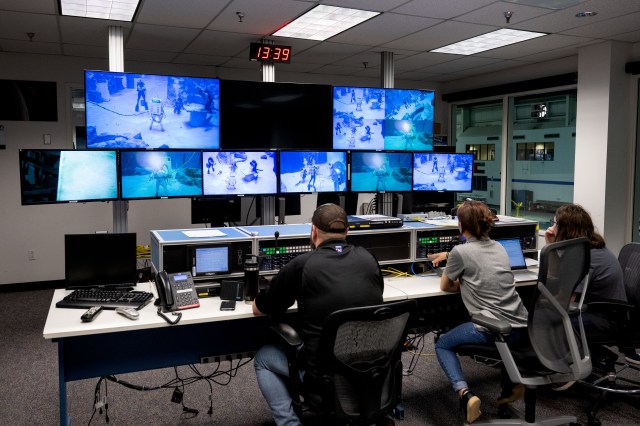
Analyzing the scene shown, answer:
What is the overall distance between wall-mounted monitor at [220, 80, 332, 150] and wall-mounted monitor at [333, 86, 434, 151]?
0.13 m

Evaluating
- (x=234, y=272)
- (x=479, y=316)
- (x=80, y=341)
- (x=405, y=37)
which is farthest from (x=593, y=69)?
(x=80, y=341)

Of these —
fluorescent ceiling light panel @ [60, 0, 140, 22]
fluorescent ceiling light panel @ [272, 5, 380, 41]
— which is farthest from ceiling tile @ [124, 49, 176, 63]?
fluorescent ceiling light panel @ [272, 5, 380, 41]

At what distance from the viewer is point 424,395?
10.2 feet

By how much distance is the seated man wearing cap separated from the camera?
2033mm

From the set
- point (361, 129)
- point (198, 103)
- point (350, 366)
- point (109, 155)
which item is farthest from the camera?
Result: point (361, 129)

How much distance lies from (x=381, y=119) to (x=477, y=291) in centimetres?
180

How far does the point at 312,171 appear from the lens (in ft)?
11.4

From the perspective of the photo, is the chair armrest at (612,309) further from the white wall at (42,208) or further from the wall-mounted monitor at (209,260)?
the white wall at (42,208)

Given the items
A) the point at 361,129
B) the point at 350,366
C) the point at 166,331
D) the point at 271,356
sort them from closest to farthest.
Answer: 1. the point at 350,366
2. the point at 271,356
3. the point at 166,331
4. the point at 361,129

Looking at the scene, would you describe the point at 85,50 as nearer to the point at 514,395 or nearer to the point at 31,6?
the point at 31,6

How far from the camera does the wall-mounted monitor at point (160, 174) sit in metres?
3.13

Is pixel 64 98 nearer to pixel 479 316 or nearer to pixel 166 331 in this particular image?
pixel 166 331

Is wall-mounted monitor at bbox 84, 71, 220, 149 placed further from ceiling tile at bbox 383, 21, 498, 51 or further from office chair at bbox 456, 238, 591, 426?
office chair at bbox 456, 238, 591, 426

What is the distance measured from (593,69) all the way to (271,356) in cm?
474
